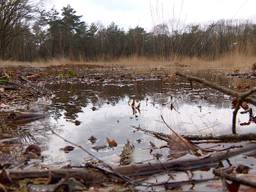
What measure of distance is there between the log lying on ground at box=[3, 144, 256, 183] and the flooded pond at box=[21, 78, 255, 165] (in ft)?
1.02

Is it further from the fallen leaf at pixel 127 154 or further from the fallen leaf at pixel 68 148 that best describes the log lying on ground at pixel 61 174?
the fallen leaf at pixel 68 148

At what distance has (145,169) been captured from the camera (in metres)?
2.19

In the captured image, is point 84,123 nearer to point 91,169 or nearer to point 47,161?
point 47,161

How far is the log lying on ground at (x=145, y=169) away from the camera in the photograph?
2.02 metres

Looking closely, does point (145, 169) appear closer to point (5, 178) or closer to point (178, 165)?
point (178, 165)

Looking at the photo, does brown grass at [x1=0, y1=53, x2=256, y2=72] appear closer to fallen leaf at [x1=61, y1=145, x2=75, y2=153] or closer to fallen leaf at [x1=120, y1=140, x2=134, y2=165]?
fallen leaf at [x1=120, y1=140, x2=134, y2=165]

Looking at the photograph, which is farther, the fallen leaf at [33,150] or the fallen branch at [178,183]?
the fallen leaf at [33,150]

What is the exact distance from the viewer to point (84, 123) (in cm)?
396

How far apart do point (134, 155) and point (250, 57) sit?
10.8 meters

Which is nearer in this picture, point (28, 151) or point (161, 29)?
point (28, 151)

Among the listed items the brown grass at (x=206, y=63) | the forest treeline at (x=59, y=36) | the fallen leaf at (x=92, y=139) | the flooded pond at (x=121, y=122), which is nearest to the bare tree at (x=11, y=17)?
the forest treeline at (x=59, y=36)

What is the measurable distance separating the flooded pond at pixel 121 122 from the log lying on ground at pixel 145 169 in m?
0.31

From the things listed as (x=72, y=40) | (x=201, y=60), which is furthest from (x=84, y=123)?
(x=72, y=40)

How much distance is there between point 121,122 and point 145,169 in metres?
1.81
